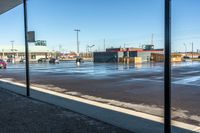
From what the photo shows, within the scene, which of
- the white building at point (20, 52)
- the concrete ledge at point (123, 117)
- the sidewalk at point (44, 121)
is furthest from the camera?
the white building at point (20, 52)

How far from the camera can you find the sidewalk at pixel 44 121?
762 cm

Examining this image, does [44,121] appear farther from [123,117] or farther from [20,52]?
[20,52]

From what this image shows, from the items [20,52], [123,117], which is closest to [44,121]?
[123,117]

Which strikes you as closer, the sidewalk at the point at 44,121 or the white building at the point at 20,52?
the sidewalk at the point at 44,121

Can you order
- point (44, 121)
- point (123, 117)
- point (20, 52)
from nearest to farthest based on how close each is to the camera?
point (44, 121), point (123, 117), point (20, 52)

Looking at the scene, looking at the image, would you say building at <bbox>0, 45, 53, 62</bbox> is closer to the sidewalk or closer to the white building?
the white building

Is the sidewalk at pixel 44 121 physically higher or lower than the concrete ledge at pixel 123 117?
higher

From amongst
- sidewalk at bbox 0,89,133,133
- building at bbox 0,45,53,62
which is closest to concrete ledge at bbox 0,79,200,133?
sidewalk at bbox 0,89,133,133

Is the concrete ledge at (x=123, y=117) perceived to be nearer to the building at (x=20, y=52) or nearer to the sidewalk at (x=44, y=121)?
the sidewalk at (x=44, y=121)

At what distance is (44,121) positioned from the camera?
8.56 m

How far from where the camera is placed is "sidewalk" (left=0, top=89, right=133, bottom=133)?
7.62m

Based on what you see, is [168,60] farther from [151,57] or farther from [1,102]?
[151,57]

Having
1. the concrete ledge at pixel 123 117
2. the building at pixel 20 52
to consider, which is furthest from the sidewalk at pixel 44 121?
the building at pixel 20 52

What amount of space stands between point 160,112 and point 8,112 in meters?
A: 4.57
